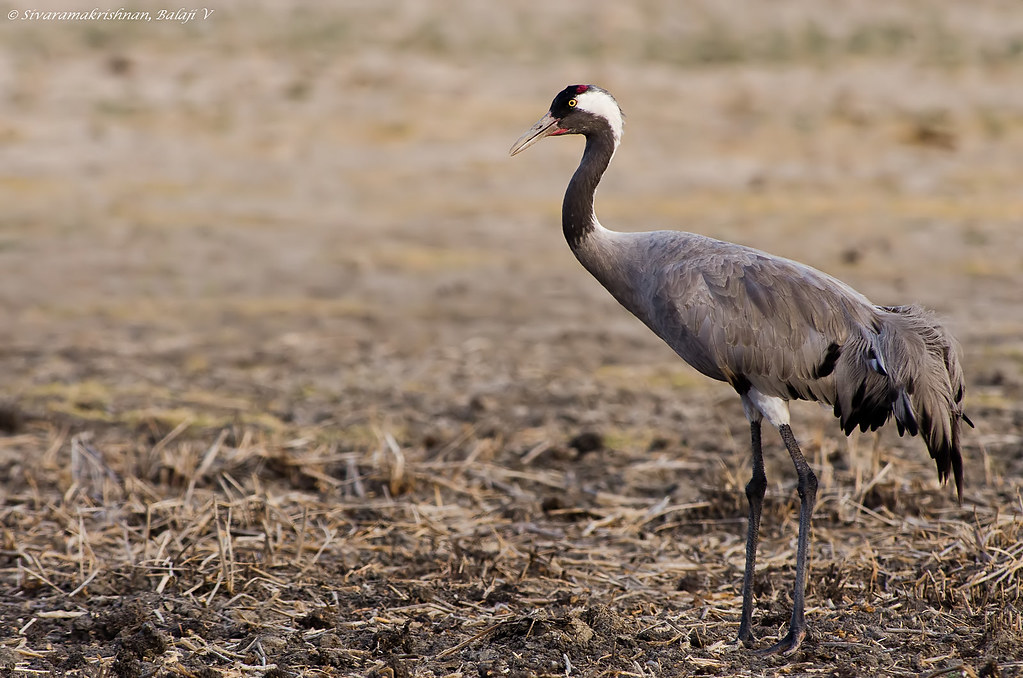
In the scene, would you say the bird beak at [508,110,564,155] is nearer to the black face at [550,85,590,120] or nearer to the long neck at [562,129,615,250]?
the black face at [550,85,590,120]

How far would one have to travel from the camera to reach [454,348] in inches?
368

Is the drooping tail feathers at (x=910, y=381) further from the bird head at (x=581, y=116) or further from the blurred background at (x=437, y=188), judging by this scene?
Result: the blurred background at (x=437, y=188)

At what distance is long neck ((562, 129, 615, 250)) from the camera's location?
5266 mm

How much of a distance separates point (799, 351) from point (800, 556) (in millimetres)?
797

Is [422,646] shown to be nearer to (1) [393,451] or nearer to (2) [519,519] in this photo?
(2) [519,519]

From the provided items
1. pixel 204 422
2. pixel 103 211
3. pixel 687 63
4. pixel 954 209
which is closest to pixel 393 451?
pixel 204 422

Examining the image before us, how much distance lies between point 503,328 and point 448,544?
14.6 feet

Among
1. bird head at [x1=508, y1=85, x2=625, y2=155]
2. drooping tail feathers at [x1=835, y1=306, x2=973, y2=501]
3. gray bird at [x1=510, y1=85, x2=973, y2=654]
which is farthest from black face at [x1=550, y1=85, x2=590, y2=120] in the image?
drooping tail feathers at [x1=835, y1=306, x2=973, y2=501]

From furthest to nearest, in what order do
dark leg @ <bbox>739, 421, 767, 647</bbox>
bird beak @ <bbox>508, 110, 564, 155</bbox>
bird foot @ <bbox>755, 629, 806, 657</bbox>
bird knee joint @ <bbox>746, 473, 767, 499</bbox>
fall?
1. bird beak @ <bbox>508, 110, 564, 155</bbox>
2. bird knee joint @ <bbox>746, 473, 767, 499</bbox>
3. dark leg @ <bbox>739, 421, 767, 647</bbox>
4. bird foot @ <bbox>755, 629, 806, 657</bbox>

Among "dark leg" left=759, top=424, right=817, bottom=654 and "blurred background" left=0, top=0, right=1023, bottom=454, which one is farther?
"blurred background" left=0, top=0, right=1023, bottom=454

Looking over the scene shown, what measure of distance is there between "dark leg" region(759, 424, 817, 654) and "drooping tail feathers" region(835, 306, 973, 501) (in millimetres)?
240

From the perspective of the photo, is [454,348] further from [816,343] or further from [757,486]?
[816,343]

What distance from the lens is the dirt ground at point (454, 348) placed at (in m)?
4.94

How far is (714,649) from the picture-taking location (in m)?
4.72
